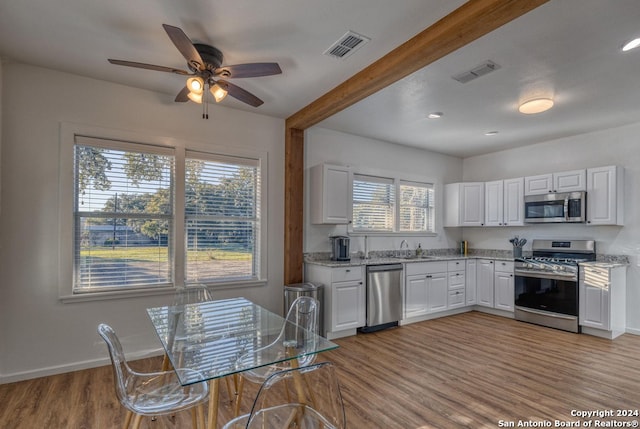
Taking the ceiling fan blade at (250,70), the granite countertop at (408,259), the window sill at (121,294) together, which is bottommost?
the window sill at (121,294)

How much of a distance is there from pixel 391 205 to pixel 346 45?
10.6ft

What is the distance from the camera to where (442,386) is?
2.83 m

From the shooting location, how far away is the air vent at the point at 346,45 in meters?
2.48

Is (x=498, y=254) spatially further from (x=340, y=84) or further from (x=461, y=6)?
(x=461, y=6)

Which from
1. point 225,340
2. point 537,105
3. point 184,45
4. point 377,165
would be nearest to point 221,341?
point 225,340

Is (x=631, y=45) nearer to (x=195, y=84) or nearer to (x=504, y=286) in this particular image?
(x=195, y=84)

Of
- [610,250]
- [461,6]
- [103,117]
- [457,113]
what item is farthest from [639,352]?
[103,117]

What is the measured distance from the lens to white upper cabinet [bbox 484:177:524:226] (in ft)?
17.3

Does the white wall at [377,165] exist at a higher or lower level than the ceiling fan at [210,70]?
lower

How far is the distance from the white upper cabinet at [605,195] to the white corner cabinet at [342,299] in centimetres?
327

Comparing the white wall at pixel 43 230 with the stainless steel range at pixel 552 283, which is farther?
the stainless steel range at pixel 552 283

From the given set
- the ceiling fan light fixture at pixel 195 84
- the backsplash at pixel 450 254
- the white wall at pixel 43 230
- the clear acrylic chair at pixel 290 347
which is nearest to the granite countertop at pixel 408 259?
the backsplash at pixel 450 254

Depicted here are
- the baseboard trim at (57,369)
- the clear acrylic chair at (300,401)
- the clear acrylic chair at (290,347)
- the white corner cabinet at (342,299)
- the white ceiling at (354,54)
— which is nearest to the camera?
the clear acrylic chair at (300,401)

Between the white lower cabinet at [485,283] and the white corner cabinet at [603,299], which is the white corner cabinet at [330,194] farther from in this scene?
the white corner cabinet at [603,299]
